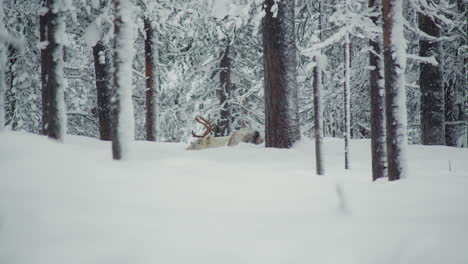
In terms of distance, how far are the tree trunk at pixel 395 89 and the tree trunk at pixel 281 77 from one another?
3.41 m

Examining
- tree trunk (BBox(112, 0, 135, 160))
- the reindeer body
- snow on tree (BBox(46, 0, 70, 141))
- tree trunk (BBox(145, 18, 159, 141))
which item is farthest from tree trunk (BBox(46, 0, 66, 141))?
tree trunk (BBox(145, 18, 159, 141))

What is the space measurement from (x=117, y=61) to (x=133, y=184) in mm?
2199

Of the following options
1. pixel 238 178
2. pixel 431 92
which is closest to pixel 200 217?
pixel 238 178

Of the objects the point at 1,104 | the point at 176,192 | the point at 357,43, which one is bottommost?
the point at 176,192

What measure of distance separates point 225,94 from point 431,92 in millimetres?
7663

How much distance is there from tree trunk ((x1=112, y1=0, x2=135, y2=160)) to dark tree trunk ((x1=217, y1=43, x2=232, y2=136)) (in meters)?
10.2

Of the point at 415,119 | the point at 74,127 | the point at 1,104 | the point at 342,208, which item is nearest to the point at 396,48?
the point at 342,208

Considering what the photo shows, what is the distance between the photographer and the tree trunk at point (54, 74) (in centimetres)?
553

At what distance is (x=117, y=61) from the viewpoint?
15.7 ft

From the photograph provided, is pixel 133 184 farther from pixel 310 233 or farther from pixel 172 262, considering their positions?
pixel 310 233

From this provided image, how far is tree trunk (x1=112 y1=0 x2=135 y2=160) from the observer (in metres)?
4.74

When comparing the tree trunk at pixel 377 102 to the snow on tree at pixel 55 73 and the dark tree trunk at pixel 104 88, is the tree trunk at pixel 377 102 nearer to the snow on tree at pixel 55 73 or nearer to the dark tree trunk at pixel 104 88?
the snow on tree at pixel 55 73

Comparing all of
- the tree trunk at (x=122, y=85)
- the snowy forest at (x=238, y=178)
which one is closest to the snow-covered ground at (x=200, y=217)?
the snowy forest at (x=238, y=178)

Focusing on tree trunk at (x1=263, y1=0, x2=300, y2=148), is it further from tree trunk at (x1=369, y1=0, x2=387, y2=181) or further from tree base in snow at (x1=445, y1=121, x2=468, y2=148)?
tree base in snow at (x1=445, y1=121, x2=468, y2=148)
